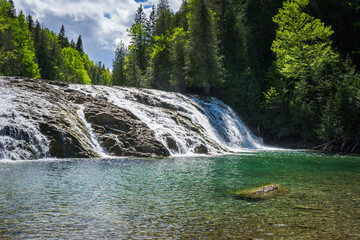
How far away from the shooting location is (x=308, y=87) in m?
31.0

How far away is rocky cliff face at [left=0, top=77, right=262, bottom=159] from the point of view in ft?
52.3

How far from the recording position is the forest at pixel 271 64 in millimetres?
27214

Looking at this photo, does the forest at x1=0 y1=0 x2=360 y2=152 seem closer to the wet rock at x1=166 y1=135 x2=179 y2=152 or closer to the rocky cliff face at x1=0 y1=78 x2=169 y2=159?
the wet rock at x1=166 y1=135 x2=179 y2=152

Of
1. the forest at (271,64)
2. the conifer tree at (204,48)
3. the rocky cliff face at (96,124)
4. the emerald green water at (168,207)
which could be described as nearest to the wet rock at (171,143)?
the rocky cliff face at (96,124)

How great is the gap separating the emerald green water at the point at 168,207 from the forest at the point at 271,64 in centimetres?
1677

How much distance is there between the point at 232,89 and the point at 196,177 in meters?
27.5

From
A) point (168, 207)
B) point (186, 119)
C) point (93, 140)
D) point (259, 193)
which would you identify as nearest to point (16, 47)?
point (186, 119)

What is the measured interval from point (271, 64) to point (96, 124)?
2972 centimetres

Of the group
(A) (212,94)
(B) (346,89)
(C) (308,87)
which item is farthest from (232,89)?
(B) (346,89)

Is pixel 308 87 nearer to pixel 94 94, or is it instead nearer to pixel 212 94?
pixel 212 94

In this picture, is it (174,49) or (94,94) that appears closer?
(94,94)

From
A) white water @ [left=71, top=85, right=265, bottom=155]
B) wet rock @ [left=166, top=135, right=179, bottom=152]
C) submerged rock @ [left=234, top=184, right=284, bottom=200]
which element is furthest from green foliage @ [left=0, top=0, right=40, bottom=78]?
submerged rock @ [left=234, top=184, right=284, bottom=200]

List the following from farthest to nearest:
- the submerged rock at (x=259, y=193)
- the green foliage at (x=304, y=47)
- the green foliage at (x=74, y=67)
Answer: the green foliage at (x=74, y=67), the green foliage at (x=304, y=47), the submerged rock at (x=259, y=193)

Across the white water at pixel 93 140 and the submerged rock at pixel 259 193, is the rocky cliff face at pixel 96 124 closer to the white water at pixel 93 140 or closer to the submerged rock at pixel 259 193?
the white water at pixel 93 140
